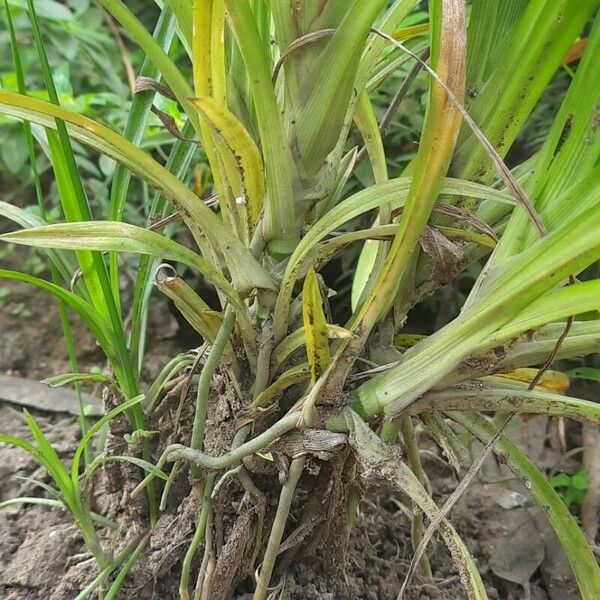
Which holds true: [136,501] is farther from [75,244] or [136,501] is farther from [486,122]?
[486,122]

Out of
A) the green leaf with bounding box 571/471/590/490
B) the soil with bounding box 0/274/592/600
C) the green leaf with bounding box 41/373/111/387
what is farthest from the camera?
the green leaf with bounding box 571/471/590/490

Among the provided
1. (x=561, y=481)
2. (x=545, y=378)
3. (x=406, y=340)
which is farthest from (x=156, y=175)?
(x=561, y=481)

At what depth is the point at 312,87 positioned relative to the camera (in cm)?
49

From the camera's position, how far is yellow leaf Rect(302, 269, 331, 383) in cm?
46

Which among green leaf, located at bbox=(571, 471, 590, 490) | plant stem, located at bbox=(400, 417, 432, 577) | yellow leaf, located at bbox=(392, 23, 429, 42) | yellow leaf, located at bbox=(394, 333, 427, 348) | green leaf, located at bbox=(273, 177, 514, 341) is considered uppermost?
yellow leaf, located at bbox=(392, 23, 429, 42)

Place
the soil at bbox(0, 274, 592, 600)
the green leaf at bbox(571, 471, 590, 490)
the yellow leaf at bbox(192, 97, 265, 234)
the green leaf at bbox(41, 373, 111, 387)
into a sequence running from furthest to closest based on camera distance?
the green leaf at bbox(571, 471, 590, 490) → the soil at bbox(0, 274, 592, 600) → the green leaf at bbox(41, 373, 111, 387) → the yellow leaf at bbox(192, 97, 265, 234)

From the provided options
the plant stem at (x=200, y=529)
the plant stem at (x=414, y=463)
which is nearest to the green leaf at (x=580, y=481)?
the plant stem at (x=414, y=463)

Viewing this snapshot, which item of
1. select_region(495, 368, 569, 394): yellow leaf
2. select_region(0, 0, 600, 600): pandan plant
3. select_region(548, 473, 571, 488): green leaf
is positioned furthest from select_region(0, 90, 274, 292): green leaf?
select_region(548, 473, 571, 488): green leaf

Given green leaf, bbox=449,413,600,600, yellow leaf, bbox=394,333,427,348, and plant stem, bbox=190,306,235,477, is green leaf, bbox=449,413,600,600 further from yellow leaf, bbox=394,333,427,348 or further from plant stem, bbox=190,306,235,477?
plant stem, bbox=190,306,235,477

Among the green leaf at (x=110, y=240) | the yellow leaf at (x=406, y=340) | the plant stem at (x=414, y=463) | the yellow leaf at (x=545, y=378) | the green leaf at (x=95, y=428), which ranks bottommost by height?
the plant stem at (x=414, y=463)

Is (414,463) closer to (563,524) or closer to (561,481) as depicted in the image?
(563,524)

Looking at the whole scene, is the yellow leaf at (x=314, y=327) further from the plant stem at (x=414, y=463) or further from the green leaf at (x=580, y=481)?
the green leaf at (x=580, y=481)

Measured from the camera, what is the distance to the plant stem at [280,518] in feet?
1.74

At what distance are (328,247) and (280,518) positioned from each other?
0.23m
